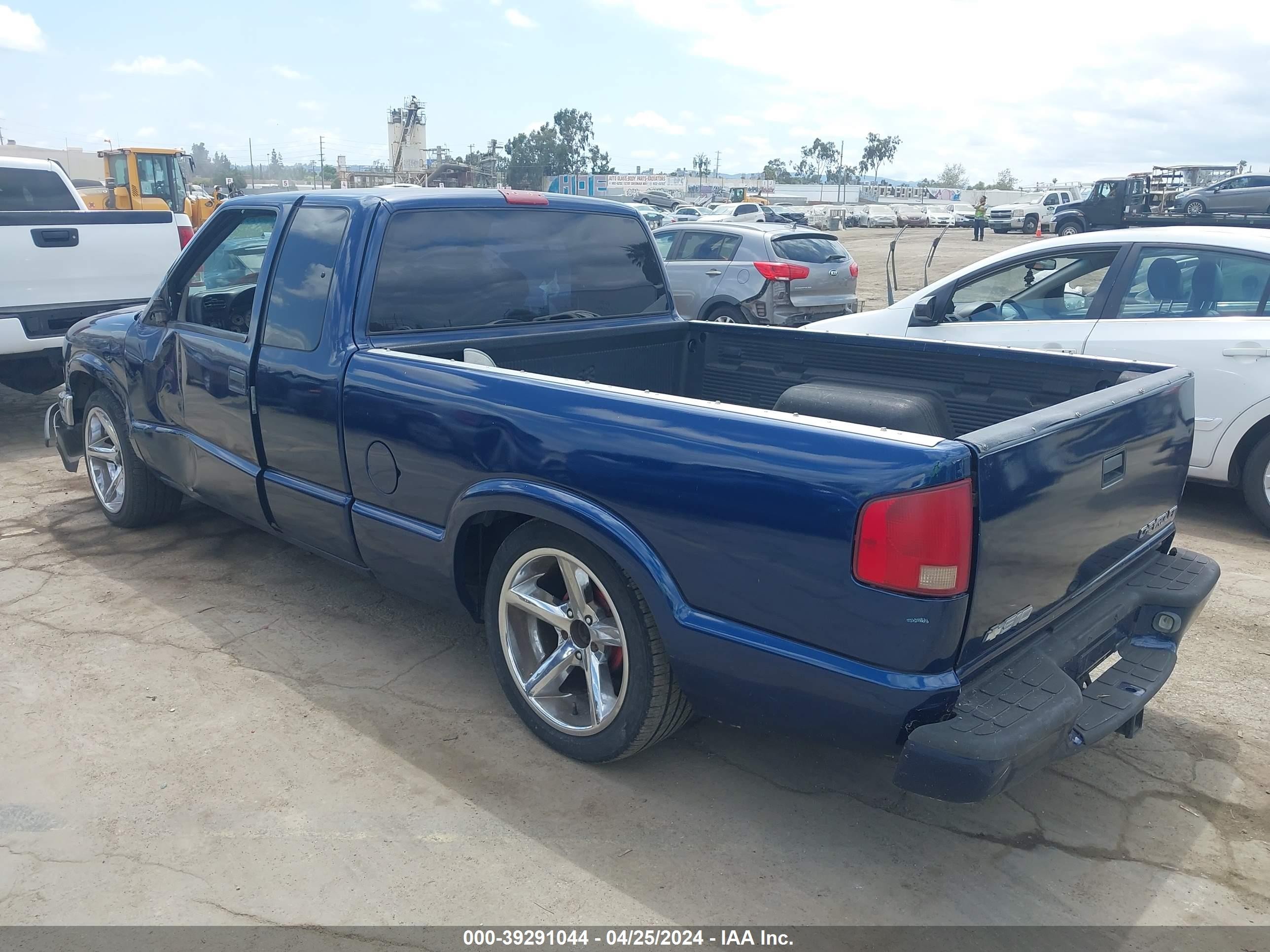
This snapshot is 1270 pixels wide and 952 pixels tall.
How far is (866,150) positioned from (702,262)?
14459 cm

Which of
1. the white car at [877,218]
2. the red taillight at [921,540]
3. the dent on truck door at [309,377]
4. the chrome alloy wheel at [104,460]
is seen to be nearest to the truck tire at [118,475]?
the chrome alloy wheel at [104,460]

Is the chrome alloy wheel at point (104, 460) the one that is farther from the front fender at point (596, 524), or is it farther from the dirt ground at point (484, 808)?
the front fender at point (596, 524)

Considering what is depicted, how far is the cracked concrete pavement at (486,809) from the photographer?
2.73 metres

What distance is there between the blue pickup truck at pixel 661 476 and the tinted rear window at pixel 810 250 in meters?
7.47

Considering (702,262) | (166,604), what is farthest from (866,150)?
(166,604)

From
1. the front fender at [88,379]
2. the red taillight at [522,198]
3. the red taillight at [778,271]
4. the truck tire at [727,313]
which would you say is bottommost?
the truck tire at [727,313]

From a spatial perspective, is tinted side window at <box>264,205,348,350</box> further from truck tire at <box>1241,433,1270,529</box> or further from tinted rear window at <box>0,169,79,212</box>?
tinted rear window at <box>0,169,79,212</box>

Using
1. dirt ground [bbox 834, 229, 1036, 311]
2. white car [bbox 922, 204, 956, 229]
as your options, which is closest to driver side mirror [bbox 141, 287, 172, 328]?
dirt ground [bbox 834, 229, 1036, 311]

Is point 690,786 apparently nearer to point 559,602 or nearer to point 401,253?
point 559,602

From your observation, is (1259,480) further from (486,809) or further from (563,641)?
(486,809)

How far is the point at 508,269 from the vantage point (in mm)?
4312

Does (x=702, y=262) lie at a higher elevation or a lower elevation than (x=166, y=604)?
higher

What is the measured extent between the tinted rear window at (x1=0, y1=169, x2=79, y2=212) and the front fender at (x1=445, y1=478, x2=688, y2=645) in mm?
8830

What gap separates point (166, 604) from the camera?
4746 millimetres
